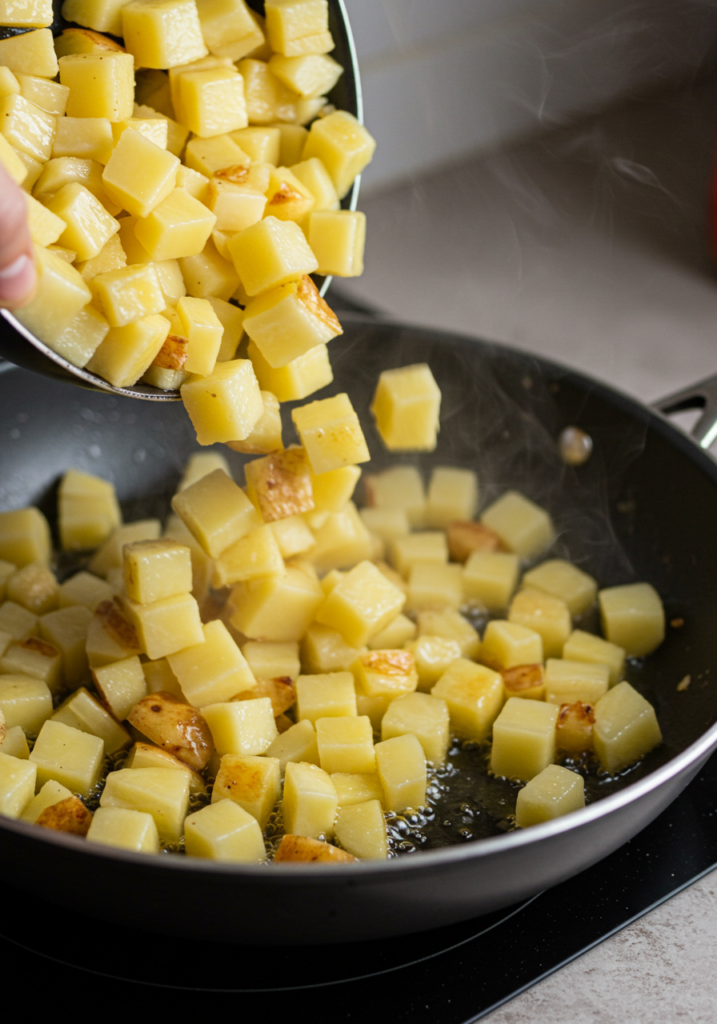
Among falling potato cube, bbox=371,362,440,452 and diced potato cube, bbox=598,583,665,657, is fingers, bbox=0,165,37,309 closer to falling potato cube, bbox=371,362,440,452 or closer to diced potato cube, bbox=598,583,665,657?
falling potato cube, bbox=371,362,440,452

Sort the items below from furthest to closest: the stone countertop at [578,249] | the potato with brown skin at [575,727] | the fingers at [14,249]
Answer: the stone countertop at [578,249], the potato with brown skin at [575,727], the fingers at [14,249]

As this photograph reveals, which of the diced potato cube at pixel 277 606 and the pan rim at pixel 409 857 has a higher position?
the pan rim at pixel 409 857

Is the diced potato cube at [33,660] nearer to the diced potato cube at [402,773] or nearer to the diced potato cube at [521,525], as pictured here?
the diced potato cube at [402,773]

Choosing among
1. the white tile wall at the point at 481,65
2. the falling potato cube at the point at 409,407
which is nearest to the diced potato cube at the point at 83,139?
the falling potato cube at the point at 409,407

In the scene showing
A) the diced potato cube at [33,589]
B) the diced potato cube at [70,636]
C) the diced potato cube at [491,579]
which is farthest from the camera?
the diced potato cube at [491,579]

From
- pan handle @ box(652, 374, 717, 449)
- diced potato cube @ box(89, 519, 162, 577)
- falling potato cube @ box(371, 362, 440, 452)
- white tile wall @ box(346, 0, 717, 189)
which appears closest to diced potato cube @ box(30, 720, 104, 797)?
diced potato cube @ box(89, 519, 162, 577)

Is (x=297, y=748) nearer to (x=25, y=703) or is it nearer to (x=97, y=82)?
(x=25, y=703)
